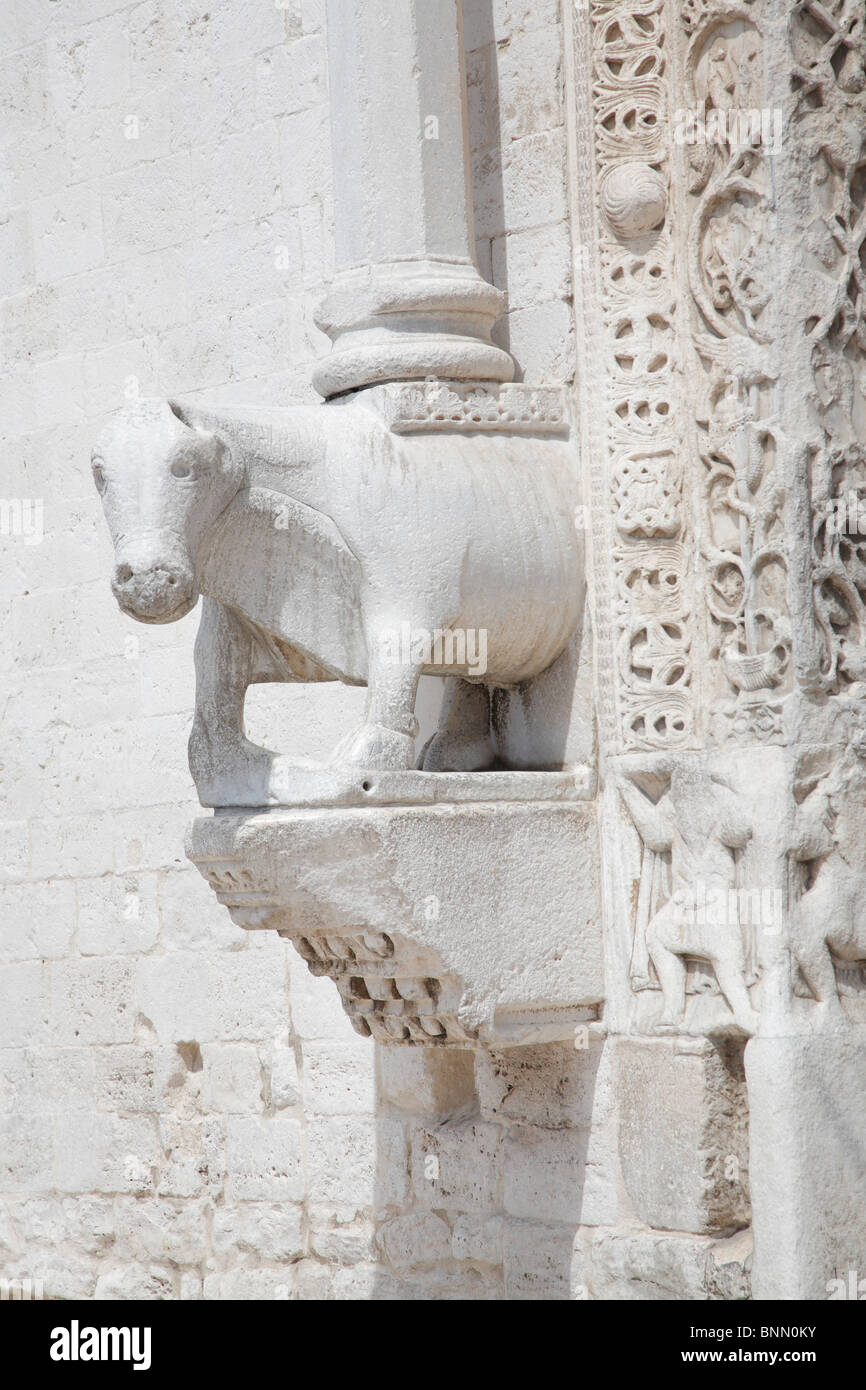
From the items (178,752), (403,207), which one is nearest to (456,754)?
(403,207)

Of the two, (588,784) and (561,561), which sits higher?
(561,561)

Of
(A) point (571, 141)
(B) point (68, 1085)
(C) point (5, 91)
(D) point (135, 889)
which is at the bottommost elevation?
(B) point (68, 1085)

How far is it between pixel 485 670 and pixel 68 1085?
2010 mm

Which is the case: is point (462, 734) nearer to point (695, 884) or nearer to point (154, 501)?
point (695, 884)

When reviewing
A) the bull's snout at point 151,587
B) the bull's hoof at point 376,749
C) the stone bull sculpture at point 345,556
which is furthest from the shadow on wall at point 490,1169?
the bull's snout at point 151,587

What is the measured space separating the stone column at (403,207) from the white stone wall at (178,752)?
19 centimetres

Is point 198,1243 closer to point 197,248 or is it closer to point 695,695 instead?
point 695,695

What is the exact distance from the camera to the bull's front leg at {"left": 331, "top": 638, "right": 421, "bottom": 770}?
313 cm

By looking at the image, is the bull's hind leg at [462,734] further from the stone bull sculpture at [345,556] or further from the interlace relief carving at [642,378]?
the interlace relief carving at [642,378]

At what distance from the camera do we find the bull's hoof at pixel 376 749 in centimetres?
310

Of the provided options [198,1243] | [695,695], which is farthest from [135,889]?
[695,695]

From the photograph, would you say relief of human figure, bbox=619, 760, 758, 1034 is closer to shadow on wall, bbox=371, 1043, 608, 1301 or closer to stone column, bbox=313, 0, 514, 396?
shadow on wall, bbox=371, 1043, 608, 1301

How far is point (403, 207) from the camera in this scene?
3391 mm

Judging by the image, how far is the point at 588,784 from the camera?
11.1 ft
